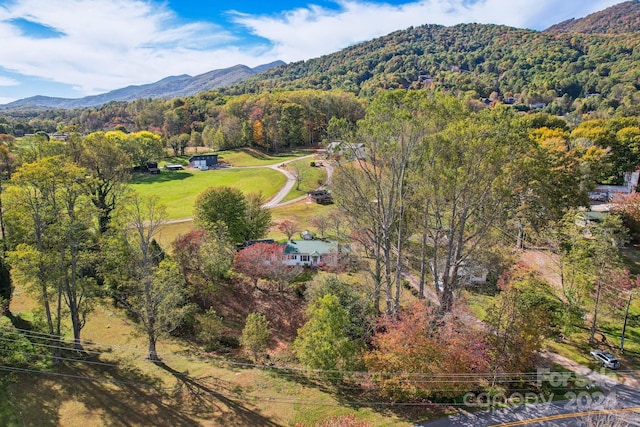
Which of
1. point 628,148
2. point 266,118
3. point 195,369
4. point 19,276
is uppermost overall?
point 266,118

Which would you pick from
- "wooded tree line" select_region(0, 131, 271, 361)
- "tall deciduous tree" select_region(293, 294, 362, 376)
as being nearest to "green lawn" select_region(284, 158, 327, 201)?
"wooded tree line" select_region(0, 131, 271, 361)

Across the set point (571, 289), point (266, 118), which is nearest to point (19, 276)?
point (571, 289)

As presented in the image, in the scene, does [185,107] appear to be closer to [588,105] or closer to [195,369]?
[195,369]

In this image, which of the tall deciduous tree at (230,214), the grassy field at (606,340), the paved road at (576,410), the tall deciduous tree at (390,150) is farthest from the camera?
the tall deciduous tree at (230,214)

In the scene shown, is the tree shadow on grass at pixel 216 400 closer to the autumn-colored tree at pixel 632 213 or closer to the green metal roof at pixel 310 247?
the green metal roof at pixel 310 247

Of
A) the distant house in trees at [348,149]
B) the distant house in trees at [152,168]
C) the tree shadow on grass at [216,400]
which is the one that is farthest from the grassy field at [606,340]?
the distant house in trees at [152,168]
